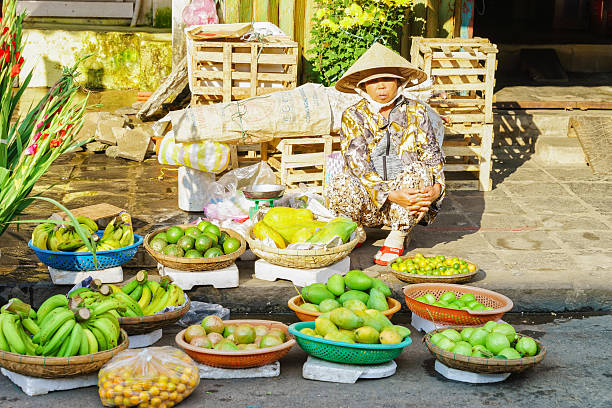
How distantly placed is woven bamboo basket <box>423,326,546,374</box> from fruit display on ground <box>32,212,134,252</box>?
85.4 inches

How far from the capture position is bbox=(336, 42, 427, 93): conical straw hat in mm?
5887

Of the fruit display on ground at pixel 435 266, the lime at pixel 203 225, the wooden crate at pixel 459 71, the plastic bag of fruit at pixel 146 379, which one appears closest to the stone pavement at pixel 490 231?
the fruit display on ground at pixel 435 266

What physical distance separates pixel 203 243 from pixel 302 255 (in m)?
0.65

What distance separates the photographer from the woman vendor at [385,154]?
587 cm

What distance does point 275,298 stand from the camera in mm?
5469

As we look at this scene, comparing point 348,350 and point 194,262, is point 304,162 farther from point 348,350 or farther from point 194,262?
point 348,350

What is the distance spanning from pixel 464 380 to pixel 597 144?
16.8ft

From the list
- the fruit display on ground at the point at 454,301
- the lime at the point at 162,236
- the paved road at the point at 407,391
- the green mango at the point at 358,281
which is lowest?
the paved road at the point at 407,391

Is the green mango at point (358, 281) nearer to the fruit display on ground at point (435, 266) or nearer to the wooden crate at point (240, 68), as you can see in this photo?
the fruit display on ground at point (435, 266)

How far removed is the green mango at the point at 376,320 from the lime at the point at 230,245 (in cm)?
122

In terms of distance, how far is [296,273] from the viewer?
5.45 m

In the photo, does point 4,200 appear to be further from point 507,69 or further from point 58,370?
point 507,69

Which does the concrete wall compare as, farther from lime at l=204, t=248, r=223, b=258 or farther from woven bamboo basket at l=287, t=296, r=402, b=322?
woven bamboo basket at l=287, t=296, r=402, b=322

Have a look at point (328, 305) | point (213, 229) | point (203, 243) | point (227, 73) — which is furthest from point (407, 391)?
point (227, 73)
